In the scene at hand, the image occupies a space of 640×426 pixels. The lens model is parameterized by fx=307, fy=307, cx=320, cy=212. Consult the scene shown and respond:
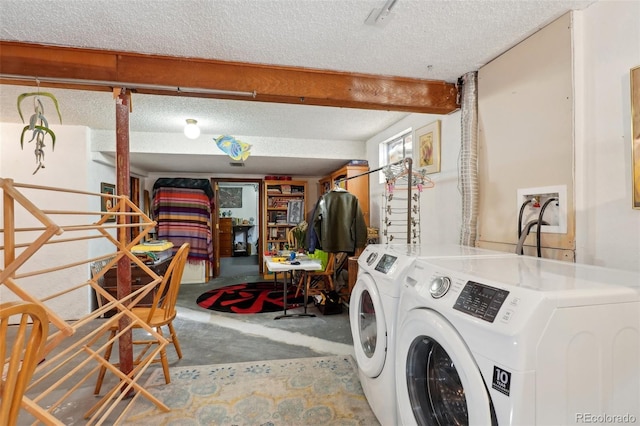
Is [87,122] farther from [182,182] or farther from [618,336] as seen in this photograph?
[618,336]

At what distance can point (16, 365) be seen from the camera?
66 cm

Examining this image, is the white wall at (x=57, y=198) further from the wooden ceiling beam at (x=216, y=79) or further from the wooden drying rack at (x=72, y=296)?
the wooden ceiling beam at (x=216, y=79)

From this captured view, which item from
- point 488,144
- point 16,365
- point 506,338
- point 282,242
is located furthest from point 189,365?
point 282,242

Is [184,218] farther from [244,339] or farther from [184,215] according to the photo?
[244,339]

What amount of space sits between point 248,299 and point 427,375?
10.8 ft

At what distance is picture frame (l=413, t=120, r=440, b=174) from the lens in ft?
8.75

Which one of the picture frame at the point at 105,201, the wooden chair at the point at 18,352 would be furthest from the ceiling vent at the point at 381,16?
the picture frame at the point at 105,201

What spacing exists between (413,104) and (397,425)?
6.69 feet

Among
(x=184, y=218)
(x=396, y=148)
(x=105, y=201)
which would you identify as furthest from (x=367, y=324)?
(x=184, y=218)

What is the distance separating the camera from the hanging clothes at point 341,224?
353 cm

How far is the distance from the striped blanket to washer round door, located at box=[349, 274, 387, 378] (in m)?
3.93

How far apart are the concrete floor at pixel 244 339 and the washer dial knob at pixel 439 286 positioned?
5.44ft

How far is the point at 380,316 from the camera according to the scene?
5.25 ft

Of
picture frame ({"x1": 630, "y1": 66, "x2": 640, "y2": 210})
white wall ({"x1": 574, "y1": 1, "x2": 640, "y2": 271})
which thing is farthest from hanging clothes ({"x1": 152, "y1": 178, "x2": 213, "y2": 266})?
picture frame ({"x1": 630, "y1": 66, "x2": 640, "y2": 210})
